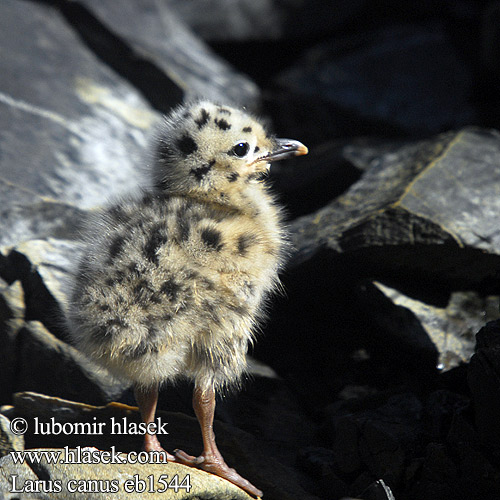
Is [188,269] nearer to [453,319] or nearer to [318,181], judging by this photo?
[453,319]

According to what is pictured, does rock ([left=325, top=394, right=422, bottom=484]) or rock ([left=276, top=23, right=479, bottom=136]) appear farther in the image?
rock ([left=276, top=23, right=479, bottom=136])

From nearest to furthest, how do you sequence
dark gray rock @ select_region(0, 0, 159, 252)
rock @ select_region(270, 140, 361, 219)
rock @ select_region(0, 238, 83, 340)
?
1. rock @ select_region(0, 238, 83, 340)
2. dark gray rock @ select_region(0, 0, 159, 252)
3. rock @ select_region(270, 140, 361, 219)

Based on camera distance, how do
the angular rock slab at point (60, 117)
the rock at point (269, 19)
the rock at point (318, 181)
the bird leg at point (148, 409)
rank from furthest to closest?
the rock at point (269, 19) < the rock at point (318, 181) < the angular rock slab at point (60, 117) < the bird leg at point (148, 409)

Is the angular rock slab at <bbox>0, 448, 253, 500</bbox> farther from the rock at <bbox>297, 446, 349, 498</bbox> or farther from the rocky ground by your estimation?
the rock at <bbox>297, 446, 349, 498</bbox>

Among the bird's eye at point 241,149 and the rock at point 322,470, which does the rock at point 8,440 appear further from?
the bird's eye at point 241,149

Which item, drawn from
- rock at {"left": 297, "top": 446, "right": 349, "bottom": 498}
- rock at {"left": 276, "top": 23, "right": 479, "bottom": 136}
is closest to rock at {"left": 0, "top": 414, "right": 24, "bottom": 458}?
rock at {"left": 297, "top": 446, "right": 349, "bottom": 498}

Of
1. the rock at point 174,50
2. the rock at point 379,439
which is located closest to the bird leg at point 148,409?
the rock at point 379,439

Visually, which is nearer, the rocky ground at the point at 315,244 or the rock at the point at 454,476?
the rock at the point at 454,476
